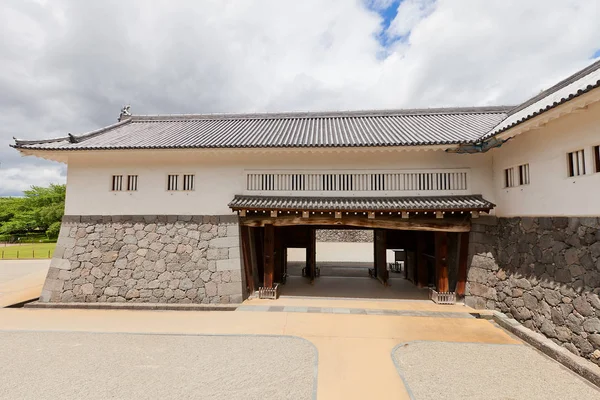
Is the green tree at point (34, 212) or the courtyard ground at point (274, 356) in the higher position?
the green tree at point (34, 212)

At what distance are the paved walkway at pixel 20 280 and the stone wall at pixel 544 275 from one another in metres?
15.8

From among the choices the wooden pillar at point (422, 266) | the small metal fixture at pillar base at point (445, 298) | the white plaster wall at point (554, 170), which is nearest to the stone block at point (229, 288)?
the small metal fixture at pillar base at point (445, 298)

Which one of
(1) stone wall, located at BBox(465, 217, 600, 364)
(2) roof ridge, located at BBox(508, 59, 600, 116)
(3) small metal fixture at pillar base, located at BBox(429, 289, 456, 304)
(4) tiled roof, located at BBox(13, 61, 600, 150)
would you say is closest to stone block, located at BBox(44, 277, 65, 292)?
(4) tiled roof, located at BBox(13, 61, 600, 150)

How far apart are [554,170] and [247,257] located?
30.0ft

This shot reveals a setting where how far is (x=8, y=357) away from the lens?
5539 mm

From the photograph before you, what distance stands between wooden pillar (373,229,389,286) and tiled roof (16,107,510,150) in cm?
460

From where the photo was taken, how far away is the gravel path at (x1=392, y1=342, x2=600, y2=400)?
4461mm

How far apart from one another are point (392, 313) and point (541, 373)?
11.7ft

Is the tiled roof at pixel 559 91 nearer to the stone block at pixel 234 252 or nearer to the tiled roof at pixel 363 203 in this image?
the tiled roof at pixel 363 203

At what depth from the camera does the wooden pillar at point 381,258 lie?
1166 centimetres

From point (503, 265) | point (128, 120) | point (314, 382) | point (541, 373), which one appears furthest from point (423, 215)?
point (128, 120)

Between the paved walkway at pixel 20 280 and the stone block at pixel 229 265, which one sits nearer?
the stone block at pixel 229 265

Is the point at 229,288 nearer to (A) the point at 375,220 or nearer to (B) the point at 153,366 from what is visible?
(B) the point at 153,366

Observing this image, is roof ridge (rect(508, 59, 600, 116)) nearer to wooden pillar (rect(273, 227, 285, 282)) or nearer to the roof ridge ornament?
wooden pillar (rect(273, 227, 285, 282))
